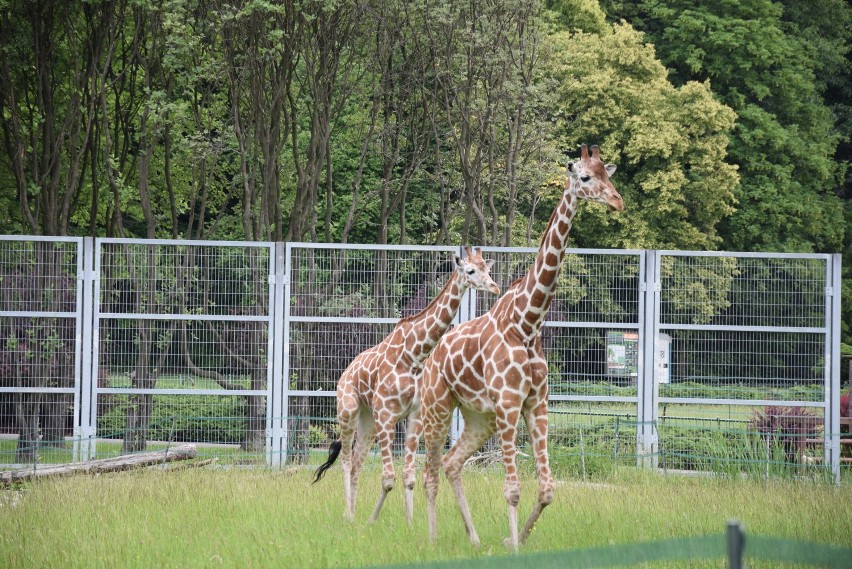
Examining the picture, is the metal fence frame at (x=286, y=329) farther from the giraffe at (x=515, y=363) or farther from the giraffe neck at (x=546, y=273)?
the giraffe neck at (x=546, y=273)

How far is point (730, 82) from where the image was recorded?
130 feet

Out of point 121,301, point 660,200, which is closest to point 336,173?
point 660,200

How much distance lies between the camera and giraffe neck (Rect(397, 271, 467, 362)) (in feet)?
36.0

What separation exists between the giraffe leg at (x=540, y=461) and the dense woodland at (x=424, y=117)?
9747mm

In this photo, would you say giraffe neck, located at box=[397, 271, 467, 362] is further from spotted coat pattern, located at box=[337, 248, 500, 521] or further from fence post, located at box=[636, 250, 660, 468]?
fence post, located at box=[636, 250, 660, 468]

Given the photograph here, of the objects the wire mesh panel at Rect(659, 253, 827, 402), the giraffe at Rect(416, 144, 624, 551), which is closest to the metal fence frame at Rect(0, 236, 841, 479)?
the wire mesh panel at Rect(659, 253, 827, 402)

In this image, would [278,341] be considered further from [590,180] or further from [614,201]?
[614,201]

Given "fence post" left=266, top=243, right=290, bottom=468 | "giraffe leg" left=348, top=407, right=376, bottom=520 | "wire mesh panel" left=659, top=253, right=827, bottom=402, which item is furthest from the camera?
"fence post" left=266, top=243, right=290, bottom=468

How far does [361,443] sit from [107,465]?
4.26m

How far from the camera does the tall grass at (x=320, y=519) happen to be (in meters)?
9.19

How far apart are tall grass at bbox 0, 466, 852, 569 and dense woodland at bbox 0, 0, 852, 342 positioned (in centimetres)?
724

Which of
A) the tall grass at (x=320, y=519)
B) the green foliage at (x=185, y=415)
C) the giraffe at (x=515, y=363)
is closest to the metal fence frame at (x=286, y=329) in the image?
the green foliage at (x=185, y=415)

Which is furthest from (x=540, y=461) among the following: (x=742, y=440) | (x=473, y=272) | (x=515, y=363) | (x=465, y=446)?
(x=742, y=440)

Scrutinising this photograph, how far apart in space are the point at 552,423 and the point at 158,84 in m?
10.7
